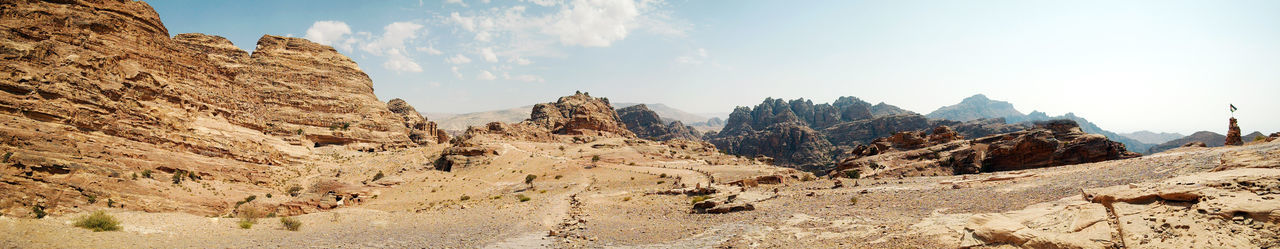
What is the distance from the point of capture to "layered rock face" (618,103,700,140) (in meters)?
158

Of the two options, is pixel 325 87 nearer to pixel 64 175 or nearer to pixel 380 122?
pixel 380 122

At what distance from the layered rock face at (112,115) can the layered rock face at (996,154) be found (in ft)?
147

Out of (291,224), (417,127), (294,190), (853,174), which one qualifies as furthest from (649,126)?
(291,224)

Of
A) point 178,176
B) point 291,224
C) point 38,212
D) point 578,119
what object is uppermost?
point 578,119

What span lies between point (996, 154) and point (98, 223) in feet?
167

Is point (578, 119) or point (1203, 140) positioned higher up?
point (578, 119)

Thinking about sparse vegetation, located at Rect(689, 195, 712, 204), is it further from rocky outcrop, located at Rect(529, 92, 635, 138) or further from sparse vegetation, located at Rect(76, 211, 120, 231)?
rocky outcrop, located at Rect(529, 92, 635, 138)

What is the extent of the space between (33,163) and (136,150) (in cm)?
718

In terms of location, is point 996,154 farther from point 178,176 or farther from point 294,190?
point 178,176

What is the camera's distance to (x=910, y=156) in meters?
42.6

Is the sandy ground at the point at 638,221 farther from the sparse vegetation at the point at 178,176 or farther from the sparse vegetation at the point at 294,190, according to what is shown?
the sparse vegetation at the point at 178,176

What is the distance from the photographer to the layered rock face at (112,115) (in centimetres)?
2014

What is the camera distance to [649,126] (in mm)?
163375

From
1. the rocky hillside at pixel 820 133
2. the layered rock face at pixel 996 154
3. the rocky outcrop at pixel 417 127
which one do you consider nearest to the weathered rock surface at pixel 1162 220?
the layered rock face at pixel 996 154
